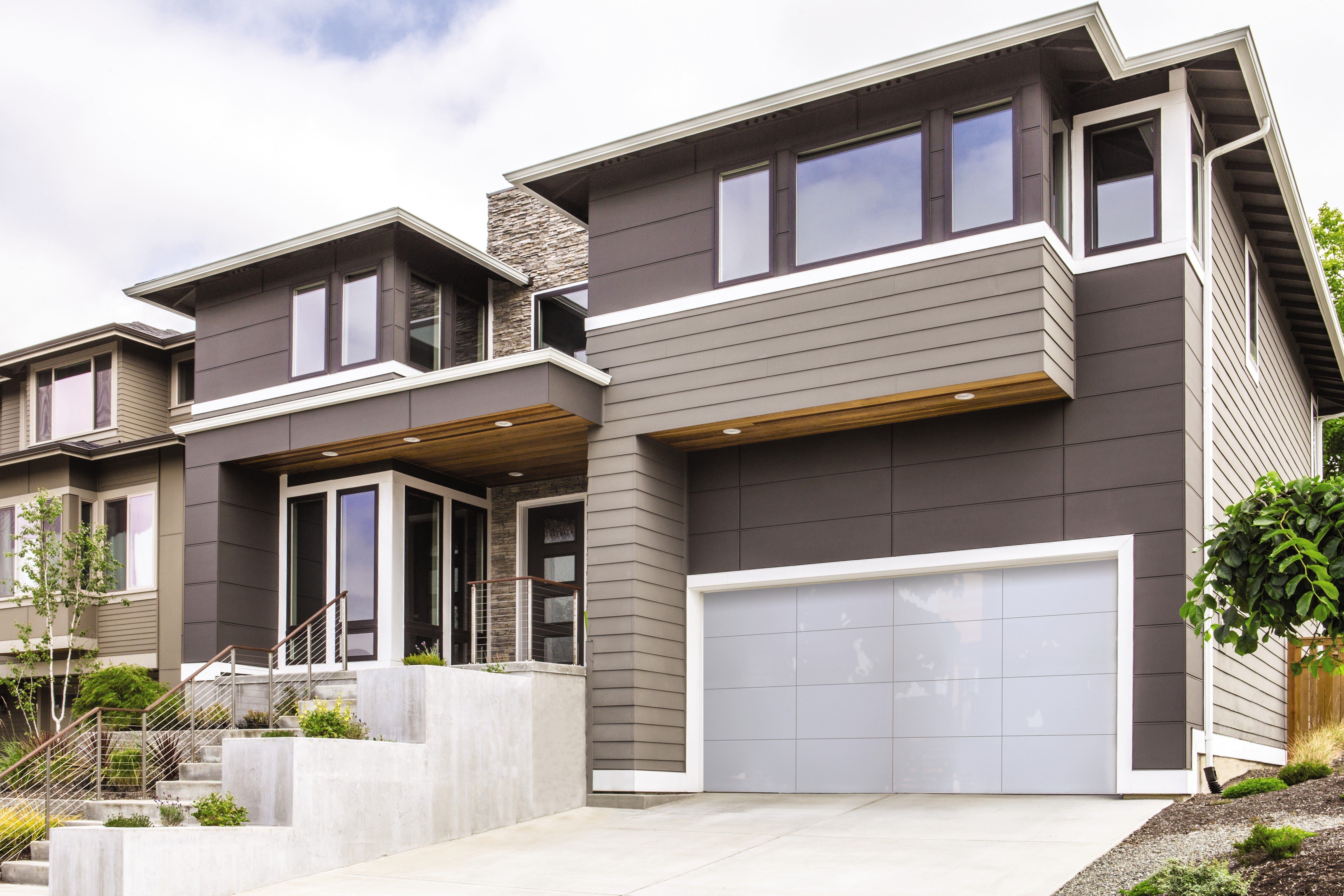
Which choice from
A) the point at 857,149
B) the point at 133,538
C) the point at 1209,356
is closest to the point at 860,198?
the point at 857,149

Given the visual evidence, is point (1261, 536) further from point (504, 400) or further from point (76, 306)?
point (76, 306)

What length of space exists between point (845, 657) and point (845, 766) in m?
1.09

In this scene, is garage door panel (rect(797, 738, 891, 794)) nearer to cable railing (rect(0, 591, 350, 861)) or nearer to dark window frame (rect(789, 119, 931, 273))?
dark window frame (rect(789, 119, 931, 273))

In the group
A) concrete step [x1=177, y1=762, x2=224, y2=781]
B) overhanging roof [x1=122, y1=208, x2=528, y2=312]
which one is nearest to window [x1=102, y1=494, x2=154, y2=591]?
overhanging roof [x1=122, y1=208, x2=528, y2=312]

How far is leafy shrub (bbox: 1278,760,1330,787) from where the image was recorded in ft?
32.6

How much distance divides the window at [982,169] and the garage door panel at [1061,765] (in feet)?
15.7

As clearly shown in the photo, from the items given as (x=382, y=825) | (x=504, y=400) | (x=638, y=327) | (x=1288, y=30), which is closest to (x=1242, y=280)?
(x=638, y=327)

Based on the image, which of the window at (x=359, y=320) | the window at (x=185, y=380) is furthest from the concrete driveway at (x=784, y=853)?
the window at (x=185, y=380)

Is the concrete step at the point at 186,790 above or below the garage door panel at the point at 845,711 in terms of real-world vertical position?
below

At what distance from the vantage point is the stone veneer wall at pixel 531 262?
1616 centimetres

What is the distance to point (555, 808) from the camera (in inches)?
469

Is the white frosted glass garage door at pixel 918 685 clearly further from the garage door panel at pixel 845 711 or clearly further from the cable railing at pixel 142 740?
the cable railing at pixel 142 740

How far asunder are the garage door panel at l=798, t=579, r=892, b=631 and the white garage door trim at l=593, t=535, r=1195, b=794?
0.31ft

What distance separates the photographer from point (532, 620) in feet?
44.6
